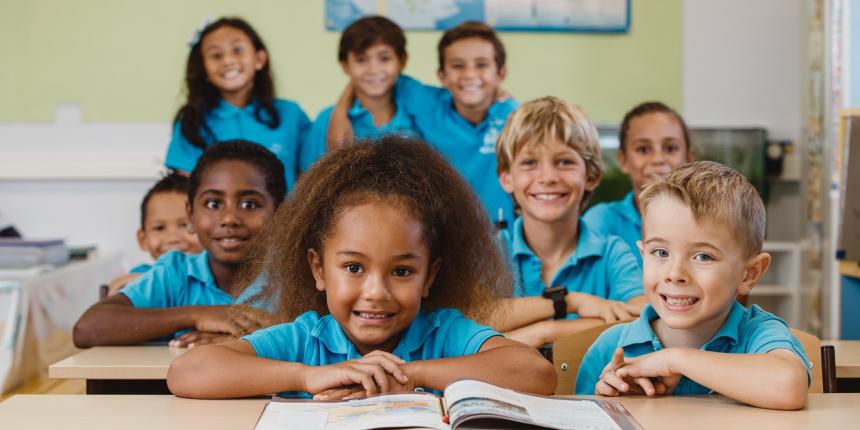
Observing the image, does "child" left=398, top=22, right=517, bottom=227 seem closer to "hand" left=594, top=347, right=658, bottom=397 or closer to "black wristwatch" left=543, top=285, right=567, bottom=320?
"black wristwatch" left=543, top=285, right=567, bottom=320

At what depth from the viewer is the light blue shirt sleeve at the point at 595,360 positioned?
1.69 m

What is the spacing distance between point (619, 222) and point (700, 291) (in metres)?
1.51

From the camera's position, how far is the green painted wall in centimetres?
493

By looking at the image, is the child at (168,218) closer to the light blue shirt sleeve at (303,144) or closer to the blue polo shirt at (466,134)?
the light blue shirt sleeve at (303,144)

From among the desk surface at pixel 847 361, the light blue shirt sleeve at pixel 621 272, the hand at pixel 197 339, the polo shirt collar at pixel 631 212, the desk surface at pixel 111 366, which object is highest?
the polo shirt collar at pixel 631 212

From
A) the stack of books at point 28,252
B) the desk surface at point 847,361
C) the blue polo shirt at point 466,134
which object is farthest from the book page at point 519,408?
the stack of books at point 28,252

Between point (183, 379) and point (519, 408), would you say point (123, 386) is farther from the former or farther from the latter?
point (519, 408)

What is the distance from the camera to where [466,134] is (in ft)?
11.1

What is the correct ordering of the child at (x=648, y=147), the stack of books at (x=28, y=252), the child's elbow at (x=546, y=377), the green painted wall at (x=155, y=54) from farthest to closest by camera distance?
the green painted wall at (x=155, y=54) < the stack of books at (x=28, y=252) < the child at (x=648, y=147) < the child's elbow at (x=546, y=377)

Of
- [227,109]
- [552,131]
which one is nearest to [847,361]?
[552,131]

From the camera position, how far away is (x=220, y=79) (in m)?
3.45

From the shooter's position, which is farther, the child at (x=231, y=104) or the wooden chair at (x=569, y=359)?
the child at (x=231, y=104)

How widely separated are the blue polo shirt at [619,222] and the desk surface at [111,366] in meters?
1.49

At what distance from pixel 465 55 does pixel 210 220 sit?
1.39m
